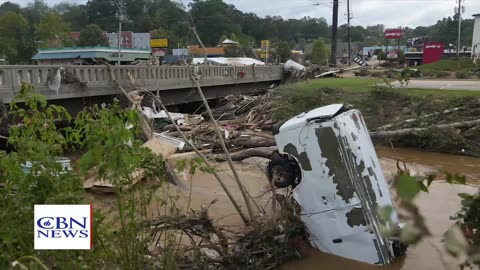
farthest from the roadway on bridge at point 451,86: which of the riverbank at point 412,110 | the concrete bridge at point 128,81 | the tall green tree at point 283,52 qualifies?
the tall green tree at point 283,52

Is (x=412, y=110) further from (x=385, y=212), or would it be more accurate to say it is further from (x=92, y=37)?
(x=92, y=37)

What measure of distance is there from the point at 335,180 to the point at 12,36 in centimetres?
7191

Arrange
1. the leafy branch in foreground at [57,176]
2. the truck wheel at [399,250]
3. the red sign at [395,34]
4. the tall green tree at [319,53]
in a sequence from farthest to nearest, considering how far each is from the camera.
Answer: the tall green tree at [319,53] < the red sign at [395,34] < the truck wheel at [399,250] < the leafy branch in foreground at [57,176]

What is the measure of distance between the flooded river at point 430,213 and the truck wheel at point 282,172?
0.97m

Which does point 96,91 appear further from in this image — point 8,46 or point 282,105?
point 8,46

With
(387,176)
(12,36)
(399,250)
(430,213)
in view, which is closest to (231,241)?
(399,250)

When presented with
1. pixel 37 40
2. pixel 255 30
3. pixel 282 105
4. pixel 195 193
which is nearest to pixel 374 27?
pixel 255 30

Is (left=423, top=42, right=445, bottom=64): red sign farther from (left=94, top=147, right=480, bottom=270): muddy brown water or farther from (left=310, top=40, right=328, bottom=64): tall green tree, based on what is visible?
(left=94, top=147, right=480, bottom=270): muddy brown water

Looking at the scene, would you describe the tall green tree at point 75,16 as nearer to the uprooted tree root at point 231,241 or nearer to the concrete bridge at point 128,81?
the concrete bridge at point 128,81

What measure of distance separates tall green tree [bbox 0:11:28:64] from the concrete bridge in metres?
45.6

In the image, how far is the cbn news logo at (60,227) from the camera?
8.79 ft

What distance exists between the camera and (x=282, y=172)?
5609 mm

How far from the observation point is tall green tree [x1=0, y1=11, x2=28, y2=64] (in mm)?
63031

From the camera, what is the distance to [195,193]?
10094 millimetres
